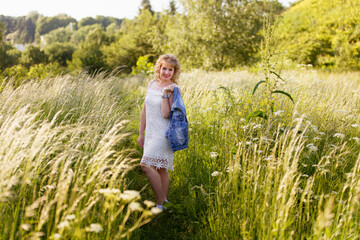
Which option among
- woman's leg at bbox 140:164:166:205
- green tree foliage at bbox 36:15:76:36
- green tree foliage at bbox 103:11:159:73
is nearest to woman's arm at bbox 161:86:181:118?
woman's leg at bbox 140:164:166:205

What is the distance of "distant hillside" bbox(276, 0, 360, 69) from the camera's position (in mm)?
14820

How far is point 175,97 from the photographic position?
2.98 meters

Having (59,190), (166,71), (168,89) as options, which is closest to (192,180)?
(168,89)

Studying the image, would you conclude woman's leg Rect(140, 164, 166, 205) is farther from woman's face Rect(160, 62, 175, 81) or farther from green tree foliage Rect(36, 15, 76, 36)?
green tree foliage Rect(36, 15, 76, 36)

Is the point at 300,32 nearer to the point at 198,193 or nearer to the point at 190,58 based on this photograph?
the point at 190,58

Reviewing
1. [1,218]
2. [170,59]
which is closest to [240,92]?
[170,59]

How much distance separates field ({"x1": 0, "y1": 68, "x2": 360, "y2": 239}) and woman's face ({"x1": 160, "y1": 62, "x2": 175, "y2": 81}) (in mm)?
770

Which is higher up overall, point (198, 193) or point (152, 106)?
point (152, 106)

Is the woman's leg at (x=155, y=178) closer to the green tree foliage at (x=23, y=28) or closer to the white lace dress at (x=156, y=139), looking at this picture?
the white lace dress at (x=156, y=139)

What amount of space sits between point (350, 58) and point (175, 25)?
1115 centimetres

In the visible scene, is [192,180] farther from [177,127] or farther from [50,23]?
[50,23]

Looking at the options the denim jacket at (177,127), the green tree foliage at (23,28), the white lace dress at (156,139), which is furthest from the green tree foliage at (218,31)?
the green tree foliage at (23,28)

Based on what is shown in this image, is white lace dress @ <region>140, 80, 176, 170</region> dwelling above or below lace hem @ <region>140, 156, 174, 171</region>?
above

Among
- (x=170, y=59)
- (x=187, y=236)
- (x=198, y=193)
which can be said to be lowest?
(x=187, y=236)
